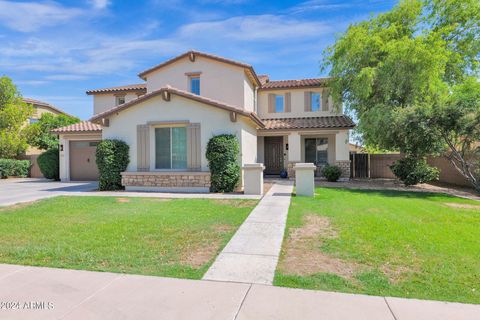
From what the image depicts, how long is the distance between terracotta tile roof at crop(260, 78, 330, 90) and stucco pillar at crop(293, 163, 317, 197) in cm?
1028

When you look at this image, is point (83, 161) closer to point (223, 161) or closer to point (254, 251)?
point (223, 161)

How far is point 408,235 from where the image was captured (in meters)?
6.23

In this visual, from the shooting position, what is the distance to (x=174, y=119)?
1330 cm

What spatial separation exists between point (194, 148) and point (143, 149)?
96.8 inches

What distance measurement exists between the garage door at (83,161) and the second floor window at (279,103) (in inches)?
485

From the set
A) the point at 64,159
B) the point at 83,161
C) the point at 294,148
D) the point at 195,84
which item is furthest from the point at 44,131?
the point at 294,148

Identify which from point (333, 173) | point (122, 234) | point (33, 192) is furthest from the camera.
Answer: point (333, 173)

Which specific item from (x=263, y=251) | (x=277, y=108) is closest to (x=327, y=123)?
(x=277, y=108)

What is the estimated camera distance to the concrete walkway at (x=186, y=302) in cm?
323

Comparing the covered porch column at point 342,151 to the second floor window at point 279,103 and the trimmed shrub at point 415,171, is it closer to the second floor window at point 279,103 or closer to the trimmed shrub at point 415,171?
the trimmed shrub at point 415,171

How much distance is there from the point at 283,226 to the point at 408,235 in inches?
104

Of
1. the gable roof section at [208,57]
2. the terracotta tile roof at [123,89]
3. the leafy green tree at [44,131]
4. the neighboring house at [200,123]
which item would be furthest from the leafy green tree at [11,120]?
the gable roof section at [208,57]

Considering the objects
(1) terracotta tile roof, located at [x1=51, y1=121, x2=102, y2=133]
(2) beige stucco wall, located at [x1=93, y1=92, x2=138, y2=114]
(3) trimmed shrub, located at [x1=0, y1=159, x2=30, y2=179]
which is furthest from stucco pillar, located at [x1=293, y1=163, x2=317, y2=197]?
(3) trimmed shrub, located at [x1=0, y1=159, x2=30, y2=179]

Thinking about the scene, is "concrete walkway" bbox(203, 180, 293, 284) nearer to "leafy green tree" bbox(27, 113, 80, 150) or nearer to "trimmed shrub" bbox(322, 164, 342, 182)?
"trimmed shrub" bbox(322, 164, 342, 182)
